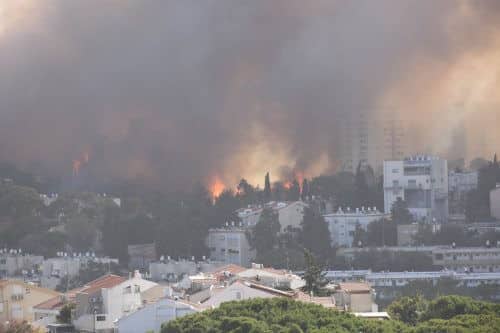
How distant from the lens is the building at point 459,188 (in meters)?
81.1

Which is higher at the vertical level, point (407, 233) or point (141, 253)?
point (407, 233)

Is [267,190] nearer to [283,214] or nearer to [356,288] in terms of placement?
[283,214]

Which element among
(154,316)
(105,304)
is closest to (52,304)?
(105,304)

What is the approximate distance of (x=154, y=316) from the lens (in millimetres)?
47250

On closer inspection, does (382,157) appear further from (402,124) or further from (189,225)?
(189,225)

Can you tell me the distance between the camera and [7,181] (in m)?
83.8

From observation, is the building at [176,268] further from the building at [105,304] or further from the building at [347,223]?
the building at [105,304]

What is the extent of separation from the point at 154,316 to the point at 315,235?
28004 millimetres

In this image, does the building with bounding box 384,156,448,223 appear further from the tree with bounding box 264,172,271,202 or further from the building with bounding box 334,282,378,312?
the building with bounding box 334,282,378,312

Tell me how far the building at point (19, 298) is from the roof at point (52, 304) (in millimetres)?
262

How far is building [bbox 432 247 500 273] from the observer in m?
72.5

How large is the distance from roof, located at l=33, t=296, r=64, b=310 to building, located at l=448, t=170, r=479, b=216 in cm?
2823

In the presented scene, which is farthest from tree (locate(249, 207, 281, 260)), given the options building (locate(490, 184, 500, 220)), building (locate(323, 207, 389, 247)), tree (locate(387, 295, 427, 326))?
tree (locate(387, 295, 427, 326))

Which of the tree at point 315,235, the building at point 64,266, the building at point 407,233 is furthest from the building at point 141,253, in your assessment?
the building at point 407,233
